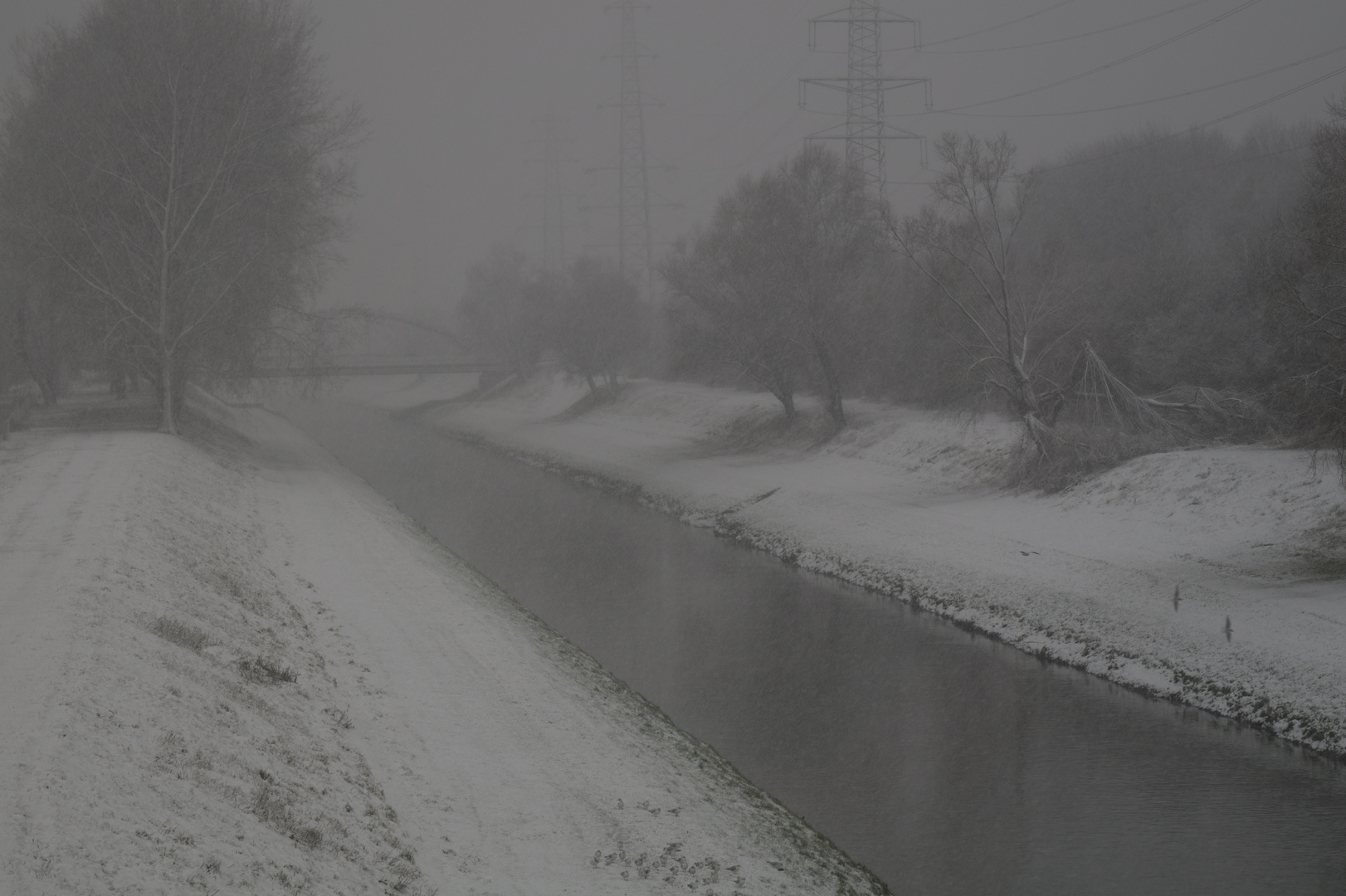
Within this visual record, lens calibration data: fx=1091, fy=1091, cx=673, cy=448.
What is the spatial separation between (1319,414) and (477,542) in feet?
64.5

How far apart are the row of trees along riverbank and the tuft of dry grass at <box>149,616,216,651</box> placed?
54.2 feet

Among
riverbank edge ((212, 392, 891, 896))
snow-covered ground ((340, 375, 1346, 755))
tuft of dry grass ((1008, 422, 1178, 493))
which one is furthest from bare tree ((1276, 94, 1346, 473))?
riverbank edge ((212, 392, 891, 896))

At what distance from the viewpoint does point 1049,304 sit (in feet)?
99.0

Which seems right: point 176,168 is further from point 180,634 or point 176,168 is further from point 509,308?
point 509,308

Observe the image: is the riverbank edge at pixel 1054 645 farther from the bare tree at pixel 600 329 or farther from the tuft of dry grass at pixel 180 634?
the bare tree at pixel 600 329

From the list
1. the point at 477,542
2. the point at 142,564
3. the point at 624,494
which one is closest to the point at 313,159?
the point at 477,542

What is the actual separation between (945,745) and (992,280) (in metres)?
19.2

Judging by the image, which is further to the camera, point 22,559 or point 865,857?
point 22,559

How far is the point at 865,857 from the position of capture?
11180 mm

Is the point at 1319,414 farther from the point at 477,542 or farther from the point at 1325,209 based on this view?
the point at 477,542

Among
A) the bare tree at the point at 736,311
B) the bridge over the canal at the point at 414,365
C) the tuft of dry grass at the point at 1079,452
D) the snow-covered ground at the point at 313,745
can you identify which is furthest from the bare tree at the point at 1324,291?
the bridge over the canal at the point at 414,365

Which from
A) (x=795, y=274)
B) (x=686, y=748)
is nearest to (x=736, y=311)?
(x=795, y=274)

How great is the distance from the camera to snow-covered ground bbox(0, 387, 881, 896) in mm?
7398

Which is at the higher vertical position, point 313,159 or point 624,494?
point 313,159
